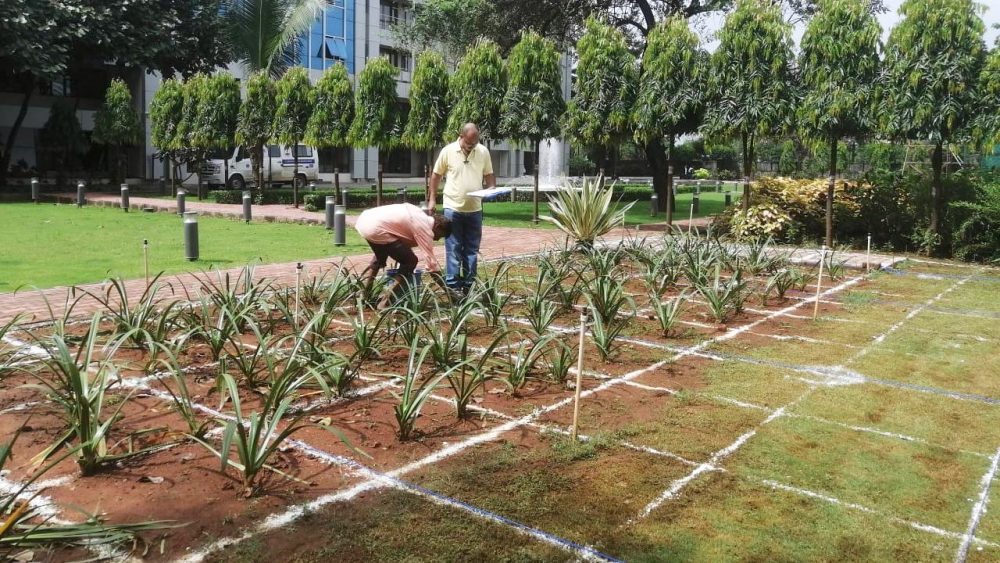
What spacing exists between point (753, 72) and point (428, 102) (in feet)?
26.3

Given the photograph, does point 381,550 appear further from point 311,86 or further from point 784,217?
point 311,86

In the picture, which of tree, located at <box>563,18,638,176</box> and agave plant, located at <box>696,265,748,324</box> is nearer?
agave plant, located at <box>696,265,748,324</box>

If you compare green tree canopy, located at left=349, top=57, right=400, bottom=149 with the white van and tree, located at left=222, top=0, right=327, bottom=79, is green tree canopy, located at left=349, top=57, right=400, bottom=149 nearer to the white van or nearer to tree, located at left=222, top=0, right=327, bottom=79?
tree, located at left=222, top=0, right=327, bottom=79

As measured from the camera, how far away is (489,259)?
1141 centimetres

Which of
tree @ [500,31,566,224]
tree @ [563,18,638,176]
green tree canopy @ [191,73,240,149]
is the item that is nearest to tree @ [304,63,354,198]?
Result: green tree canopy @ [191,73,240,149]

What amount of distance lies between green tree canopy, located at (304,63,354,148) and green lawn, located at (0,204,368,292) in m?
3.58

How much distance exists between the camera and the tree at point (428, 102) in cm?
1922

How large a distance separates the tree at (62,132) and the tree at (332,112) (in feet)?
41.6

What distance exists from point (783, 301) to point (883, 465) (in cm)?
483

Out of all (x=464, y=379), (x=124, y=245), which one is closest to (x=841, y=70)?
(x=464, y=379)

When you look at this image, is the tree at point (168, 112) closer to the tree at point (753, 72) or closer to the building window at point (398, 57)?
the tree at point (753, 72)

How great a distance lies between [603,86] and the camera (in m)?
16.8

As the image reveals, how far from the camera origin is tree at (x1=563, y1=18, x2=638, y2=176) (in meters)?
16.7

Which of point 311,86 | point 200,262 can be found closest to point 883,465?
point 200,262
